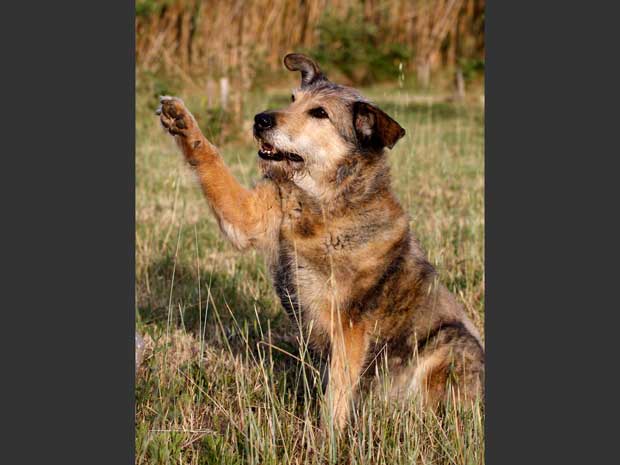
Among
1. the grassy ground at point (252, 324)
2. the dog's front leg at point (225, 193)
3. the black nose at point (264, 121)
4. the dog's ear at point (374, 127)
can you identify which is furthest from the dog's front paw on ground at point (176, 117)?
the dog's ear at point (374, 127)

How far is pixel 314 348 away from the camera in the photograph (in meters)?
4.71

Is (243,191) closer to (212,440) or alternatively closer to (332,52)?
(212,440)

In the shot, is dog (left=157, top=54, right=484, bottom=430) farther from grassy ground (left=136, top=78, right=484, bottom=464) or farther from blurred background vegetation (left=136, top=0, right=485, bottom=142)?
blurred background vegetation (left=136, top=0, right=485, bottom=142)

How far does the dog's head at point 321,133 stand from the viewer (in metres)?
4.44

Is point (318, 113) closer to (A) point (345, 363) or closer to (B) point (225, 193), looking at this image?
(B) point (225, 193)

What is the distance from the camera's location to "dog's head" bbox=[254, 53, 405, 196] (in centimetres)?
444

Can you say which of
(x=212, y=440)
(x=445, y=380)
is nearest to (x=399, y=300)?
(x=445, y=380)

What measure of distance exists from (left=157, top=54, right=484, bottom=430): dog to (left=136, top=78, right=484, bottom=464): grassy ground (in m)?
0.23

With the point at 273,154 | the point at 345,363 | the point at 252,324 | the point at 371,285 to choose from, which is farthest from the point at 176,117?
the point at 252,324

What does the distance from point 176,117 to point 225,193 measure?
20.9 inches

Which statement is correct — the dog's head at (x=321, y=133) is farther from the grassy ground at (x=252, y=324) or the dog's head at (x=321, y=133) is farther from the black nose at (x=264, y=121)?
the grassy ground at (x=252, y=324)

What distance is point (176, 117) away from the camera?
465 cm

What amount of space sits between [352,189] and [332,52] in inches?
163

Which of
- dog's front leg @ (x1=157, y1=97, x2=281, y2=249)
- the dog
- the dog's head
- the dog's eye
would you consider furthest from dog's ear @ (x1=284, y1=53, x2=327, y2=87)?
dog's front leg @ (x1=157, y1=97, x2=281, y2=249)
